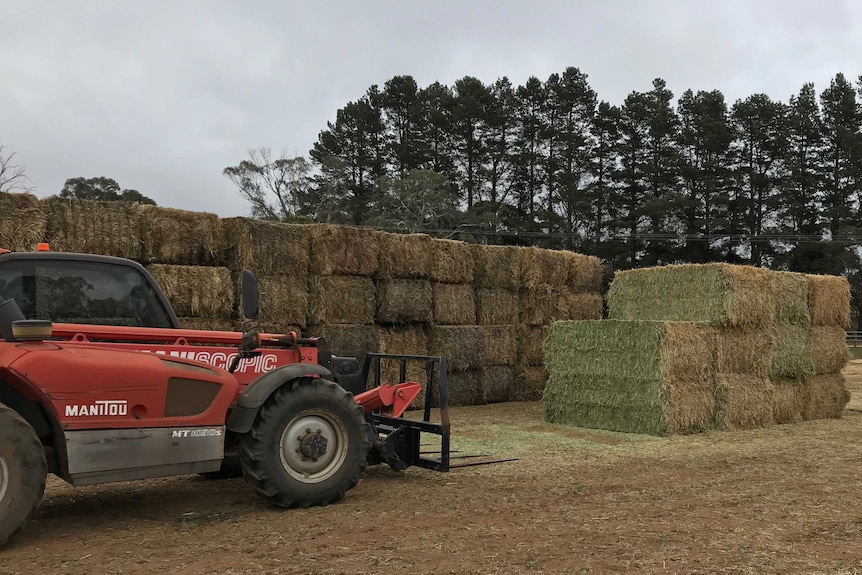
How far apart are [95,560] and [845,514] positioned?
5.50 meters

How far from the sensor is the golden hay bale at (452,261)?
45.9 feet

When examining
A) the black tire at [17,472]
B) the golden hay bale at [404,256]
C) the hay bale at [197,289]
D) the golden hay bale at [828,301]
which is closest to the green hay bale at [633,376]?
the golden hay bale at [404,256]

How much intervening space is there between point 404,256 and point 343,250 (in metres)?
1.39

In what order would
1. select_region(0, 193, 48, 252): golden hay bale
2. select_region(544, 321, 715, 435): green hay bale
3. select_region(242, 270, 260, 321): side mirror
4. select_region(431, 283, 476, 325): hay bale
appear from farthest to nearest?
select_region(431, 283, 476, 325): hay bale < select_region(544, 321, 715, 435): green hay bale < select_region(0, 193, 48, 252): golden hay bale < select_region(242, 270, 260, 321): side mirror

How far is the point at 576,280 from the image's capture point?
55.3 feet

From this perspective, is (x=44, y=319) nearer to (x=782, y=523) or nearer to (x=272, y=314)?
(x=782, y=523)

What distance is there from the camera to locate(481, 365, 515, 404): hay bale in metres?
14.9

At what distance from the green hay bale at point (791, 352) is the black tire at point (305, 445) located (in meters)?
8.86

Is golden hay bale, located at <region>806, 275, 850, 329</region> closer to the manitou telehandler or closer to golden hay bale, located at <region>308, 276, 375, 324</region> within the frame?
golden hay bale, located at <region>308, 276, 375, 324</region>

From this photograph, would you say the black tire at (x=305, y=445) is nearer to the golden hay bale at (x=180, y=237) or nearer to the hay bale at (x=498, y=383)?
the golden hay bale at (x=180, y=237)

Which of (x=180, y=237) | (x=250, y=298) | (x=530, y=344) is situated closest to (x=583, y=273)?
(x=530, y=344)

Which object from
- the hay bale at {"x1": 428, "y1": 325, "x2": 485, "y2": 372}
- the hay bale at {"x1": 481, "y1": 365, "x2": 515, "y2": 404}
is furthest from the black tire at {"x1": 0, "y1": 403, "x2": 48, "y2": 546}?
the hay bale at {"x1": 481, "y1": 365, "x2": 515, "y2": 404}

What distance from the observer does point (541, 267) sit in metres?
16.0

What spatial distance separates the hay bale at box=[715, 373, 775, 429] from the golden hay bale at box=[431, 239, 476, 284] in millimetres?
5228
